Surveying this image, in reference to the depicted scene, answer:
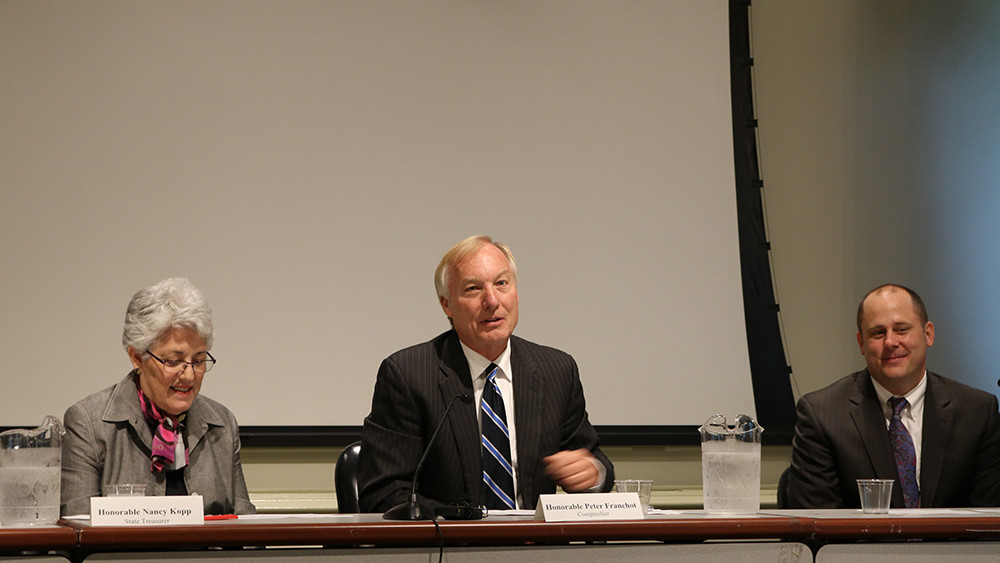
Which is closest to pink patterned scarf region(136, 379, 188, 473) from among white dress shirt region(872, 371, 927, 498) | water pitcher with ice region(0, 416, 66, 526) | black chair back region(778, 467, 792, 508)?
water pitcher with ice region(0, 416, 66, 526)

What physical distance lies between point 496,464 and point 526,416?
0.15 m

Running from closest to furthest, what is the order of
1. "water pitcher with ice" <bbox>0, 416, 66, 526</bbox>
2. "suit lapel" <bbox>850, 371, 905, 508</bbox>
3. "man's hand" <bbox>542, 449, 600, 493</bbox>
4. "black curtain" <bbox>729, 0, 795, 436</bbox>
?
"water pitcher with ice" <bbox>0, 416, 66, 526</bbox>, "man's hand" <bbox>542, 449, 600, 493</bbox>, "suit lapel" <bbox>850, 371, 905, 508</bbox>, "black curtain" <bbox>729, 0, 795, 436</bbox>

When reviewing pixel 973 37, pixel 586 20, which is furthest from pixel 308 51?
pixel 973 37

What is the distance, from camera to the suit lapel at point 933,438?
3008mm

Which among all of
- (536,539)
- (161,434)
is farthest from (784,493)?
(161,434)

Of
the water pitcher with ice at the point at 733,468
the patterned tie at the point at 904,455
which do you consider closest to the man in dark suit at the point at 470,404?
the water pitcher with ice at the point at 733,468

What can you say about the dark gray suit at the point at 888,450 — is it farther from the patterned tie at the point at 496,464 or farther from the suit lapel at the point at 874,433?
the patterned tie at the point at 496,464

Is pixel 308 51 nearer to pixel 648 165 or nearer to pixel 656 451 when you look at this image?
pixel 648 165

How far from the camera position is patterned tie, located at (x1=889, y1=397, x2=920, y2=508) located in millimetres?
3012

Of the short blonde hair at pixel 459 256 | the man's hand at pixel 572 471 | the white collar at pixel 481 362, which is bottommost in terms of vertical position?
the man's hand at pixel 572 471

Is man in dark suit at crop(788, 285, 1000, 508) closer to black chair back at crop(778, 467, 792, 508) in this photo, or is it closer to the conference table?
black chair back at crop(778, 467, 792, 508)

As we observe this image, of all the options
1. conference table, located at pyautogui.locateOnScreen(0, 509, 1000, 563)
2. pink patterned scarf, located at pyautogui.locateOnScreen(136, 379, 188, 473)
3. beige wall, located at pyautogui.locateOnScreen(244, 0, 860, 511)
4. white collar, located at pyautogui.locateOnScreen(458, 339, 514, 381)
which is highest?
beige wall, located at pyautogui.locateOnScreen(244, 0, 860, 511)

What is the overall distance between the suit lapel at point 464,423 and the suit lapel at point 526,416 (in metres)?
0.11

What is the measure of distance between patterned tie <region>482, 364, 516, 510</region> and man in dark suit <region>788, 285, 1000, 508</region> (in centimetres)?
93
